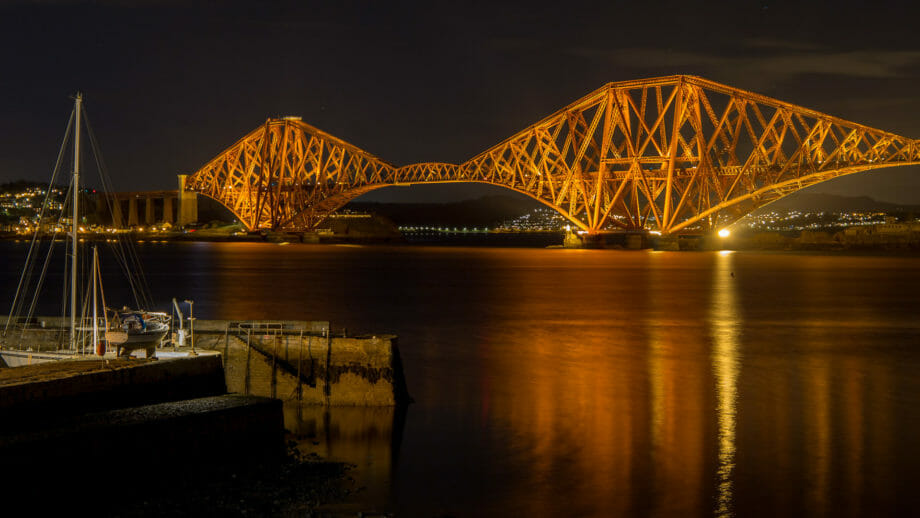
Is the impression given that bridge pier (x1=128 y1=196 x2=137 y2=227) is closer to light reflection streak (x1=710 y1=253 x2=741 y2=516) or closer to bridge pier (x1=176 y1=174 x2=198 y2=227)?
bridge pier (x1=176 y1=174 x2=198 y2=227)

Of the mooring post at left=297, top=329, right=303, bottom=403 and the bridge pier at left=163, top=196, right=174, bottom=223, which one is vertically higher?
the bridge pier at left=163, top=196, right=174, bottom=223

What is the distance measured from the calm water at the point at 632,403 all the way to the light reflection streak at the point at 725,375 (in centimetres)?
5

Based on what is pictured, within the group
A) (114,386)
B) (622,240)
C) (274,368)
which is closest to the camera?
(114,386)

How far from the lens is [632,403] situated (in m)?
17.1

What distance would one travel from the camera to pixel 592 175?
84000mm

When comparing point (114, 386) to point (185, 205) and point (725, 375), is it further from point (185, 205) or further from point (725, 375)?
point (185, 205)

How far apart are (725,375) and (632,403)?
4.20m

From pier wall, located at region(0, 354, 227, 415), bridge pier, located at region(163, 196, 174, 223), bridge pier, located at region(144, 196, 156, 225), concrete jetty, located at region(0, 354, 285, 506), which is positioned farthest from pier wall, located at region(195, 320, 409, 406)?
bridge pier, located at region(144, 196, 156, 225)

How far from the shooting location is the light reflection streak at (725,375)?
1197cm

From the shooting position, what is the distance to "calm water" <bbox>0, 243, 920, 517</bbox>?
11.6 m

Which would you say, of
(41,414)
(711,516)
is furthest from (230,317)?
(711,516)

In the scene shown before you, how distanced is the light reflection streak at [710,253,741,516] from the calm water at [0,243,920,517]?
5 cm

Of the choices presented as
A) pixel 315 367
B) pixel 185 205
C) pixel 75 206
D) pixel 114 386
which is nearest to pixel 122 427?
pixel 114 386

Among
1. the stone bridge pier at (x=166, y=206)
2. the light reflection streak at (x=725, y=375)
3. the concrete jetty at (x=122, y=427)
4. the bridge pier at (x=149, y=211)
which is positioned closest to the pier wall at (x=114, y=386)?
the concrete jetty at (x=122, y=427)
